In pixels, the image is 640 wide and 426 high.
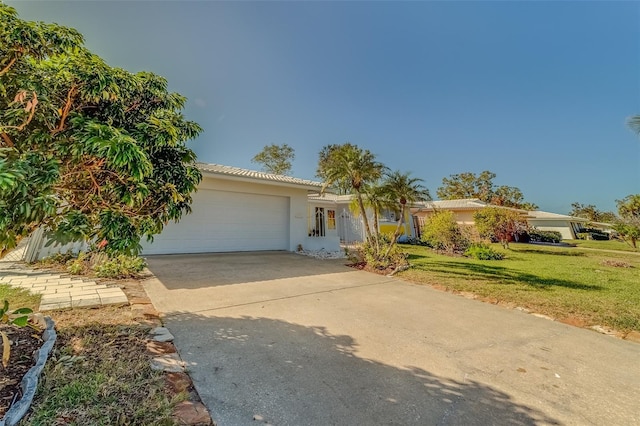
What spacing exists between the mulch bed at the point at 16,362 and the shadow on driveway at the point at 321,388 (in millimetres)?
1246

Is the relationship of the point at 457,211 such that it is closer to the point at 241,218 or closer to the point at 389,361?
the point at 241,218

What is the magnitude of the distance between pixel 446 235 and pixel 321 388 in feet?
48.6

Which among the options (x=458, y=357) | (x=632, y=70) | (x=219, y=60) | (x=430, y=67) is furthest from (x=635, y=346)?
(x=632, y=70)

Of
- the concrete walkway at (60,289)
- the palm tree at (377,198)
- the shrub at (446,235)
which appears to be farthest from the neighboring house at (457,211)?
the concrete walkway at (60,289)

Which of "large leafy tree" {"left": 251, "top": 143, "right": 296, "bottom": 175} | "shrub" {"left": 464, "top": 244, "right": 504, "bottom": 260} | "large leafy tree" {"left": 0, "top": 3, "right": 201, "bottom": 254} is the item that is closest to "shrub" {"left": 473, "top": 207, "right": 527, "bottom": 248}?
"shrub" {"left": 464, "top": 244, "right": 504, "bottom": 260}

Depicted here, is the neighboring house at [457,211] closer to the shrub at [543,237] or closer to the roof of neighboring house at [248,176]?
the shrub at [543,237]

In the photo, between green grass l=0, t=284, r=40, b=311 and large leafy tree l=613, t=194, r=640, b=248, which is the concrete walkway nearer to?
green grass l=0, t=284, r=40, b=311

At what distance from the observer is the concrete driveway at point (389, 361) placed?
2.16m

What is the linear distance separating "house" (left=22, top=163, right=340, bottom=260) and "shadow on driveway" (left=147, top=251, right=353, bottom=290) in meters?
0.82

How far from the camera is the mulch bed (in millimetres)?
2000

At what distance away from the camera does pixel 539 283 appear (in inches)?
294

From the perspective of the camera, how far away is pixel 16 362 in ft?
8.13

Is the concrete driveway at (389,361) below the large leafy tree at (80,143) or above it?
below

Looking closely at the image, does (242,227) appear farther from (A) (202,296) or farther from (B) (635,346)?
(B) (635,346)
